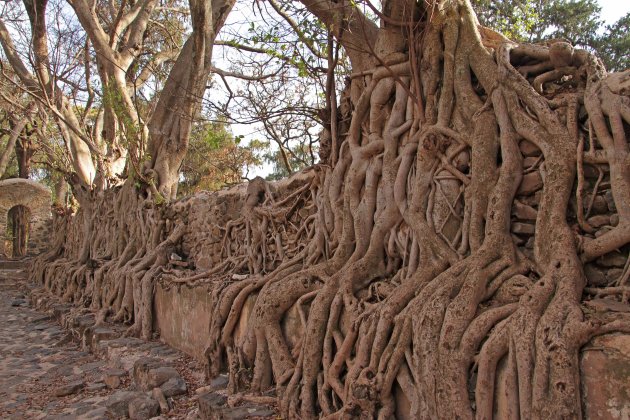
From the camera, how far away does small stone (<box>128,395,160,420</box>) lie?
3.85 meters

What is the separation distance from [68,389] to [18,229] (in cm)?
1559

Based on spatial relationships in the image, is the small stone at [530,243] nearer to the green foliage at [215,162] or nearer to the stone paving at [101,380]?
the stone paving at [101,380]

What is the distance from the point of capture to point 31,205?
17.7m

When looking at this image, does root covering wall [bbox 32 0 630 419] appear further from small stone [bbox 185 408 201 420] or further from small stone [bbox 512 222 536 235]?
small stone [bbox 185 408 201 420]

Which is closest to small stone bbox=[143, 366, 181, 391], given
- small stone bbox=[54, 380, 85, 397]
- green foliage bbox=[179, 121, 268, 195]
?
small stone bbox=[54, 380, 85, 397]

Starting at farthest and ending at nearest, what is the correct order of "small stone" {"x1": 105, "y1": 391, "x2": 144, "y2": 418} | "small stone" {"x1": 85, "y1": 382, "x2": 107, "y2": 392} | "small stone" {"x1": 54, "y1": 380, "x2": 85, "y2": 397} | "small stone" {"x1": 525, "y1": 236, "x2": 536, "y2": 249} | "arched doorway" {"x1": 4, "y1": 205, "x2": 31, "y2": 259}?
"arched doorway" {"x1": 4, "y1": 205, "x2": 31, "y2": 259} < "small stone" {"x1": 85, "y1": 382, "x2": 107, "y2": 392} < "small stone" {"x1": 54, "y1": 380, "x2": 85, "y2": 397} < "small stone" {"x1": 105, "y1": 391, "x2": 144, "y2": 418} < "small stone" {"x1": 525, "y1": 236, "x2": 536, "y2": 249}

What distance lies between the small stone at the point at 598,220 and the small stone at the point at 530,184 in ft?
1.14

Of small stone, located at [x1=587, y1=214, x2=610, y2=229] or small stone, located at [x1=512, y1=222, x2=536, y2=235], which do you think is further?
small stone, located at [x1=512, y1=222, x2=536, y2=235]

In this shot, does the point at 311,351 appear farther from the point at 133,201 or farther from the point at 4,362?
the point at 133,201

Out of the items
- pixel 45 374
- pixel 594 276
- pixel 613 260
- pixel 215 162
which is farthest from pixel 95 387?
pixel 215 162

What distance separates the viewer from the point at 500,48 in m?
3.34

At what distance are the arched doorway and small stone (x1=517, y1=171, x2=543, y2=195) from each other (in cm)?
1839

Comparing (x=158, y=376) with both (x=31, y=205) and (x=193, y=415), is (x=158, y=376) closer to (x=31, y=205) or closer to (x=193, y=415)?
(x=193, y=415)

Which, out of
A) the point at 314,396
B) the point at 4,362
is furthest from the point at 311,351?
the point at 4,362
